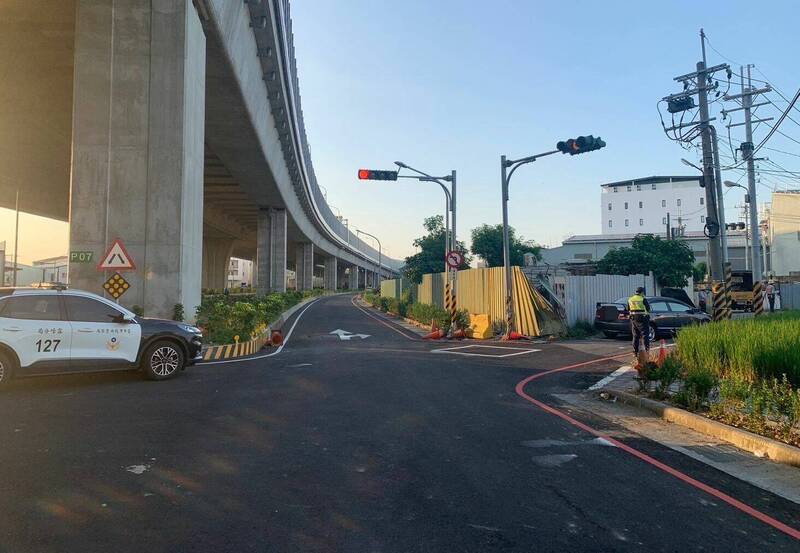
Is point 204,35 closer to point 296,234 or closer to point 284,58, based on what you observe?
point 284,58

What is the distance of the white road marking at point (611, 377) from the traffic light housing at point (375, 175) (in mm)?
11436

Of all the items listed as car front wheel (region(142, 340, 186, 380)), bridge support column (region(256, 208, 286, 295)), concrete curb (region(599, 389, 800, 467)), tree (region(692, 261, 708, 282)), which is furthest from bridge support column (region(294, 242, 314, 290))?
concrete curb (region(599, 389, 800, 467))

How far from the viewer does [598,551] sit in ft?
12.2

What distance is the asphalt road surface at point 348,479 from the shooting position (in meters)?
3.87

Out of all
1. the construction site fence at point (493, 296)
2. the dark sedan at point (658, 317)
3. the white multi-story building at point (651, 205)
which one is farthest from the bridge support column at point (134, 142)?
the white multi-story building at point (651, 205)

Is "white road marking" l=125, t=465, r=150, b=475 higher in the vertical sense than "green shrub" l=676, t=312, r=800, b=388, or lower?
lower

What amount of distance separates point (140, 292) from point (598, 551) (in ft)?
48.1

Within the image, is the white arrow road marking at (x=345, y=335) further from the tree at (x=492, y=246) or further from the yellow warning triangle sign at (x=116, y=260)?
the tree at (x=492, y=246)

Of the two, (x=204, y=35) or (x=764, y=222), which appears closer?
(x=204, y=35)

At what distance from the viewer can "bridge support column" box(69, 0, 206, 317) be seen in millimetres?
15203

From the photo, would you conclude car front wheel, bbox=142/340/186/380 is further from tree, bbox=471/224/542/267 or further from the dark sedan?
tree, bbox=471/224/542/267

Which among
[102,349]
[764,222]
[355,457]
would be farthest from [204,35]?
[764,222]

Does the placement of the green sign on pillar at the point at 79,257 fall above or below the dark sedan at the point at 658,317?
above

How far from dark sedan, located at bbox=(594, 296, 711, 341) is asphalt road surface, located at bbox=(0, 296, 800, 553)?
11.1 meters
